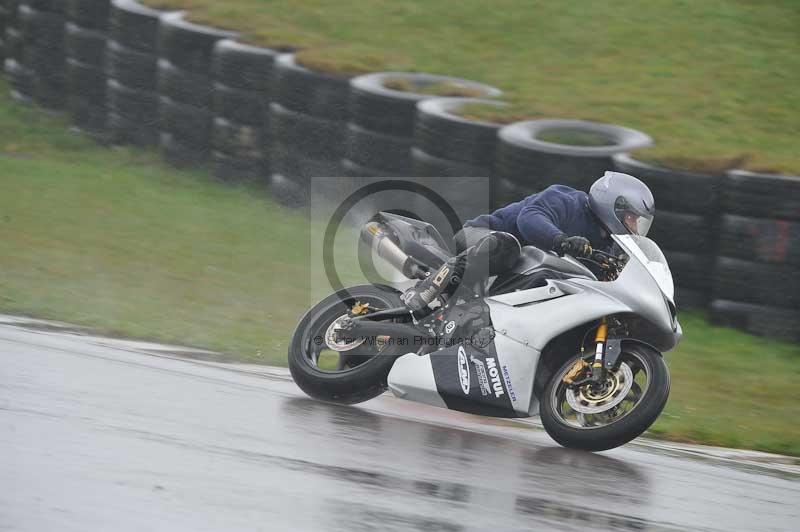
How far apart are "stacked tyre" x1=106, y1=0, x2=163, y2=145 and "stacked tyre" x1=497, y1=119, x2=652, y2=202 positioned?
4.95 m

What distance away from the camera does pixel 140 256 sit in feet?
31.8

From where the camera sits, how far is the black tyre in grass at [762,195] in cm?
825

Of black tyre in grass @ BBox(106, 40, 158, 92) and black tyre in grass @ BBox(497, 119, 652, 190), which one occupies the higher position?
black tyre in grass @ BBox(497, 119, 652, 190)

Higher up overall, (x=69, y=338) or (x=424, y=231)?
(x=424, y=231)

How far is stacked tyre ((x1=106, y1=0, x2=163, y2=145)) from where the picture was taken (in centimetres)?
1288

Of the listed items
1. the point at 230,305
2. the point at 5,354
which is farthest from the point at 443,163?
the point at 5,354

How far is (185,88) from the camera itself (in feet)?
40.2

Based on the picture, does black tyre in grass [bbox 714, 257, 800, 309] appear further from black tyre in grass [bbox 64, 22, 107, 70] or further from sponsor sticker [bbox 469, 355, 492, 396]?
black tyre in grass [bbox 64, 22, 107, 70]

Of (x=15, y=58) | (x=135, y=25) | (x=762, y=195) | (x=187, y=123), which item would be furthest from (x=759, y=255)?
(x=15, y=58)

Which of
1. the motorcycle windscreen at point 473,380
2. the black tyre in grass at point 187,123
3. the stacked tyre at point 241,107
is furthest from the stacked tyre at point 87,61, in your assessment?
the motorcycle windscreen at point 473,380

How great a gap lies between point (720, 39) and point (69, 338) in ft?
30.7

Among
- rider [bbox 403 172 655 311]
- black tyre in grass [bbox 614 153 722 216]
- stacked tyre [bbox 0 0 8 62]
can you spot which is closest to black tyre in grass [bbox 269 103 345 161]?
black tyre in grass [bbox 614 153 722 216]

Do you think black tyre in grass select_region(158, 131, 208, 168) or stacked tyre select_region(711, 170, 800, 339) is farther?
black tyre in grass select_region(158, 131, 208, 168)

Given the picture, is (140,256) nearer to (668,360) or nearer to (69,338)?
(69,338)
